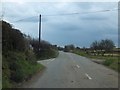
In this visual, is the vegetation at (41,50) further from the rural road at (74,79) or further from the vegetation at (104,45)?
the vegetation at (104,45)

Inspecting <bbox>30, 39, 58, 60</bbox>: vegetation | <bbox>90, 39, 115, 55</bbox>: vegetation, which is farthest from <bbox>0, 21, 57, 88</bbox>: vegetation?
<bbox>90, 39, 115, 55</bbox>: vegetation

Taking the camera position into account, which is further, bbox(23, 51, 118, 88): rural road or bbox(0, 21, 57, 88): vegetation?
bbox(23, 51, 118, 88): rural road

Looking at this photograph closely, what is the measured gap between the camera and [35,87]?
16.7 meters

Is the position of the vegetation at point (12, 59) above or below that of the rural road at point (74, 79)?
above

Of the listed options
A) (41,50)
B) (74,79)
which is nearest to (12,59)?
(74,79)

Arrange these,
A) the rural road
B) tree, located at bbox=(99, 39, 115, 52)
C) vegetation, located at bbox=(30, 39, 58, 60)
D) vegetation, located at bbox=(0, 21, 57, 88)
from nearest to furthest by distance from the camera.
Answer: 1. vegetation, located at bbox=(0, 21, 57, 88)
2. the rural road
3. vegetation, located at bbox=(30, 39, 58, 60)
4. tree, located at bbox=(99, 39, 115, 52)

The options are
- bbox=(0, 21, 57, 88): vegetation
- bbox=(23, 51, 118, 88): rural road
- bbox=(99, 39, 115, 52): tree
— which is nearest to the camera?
bbox=(0, 21, 57, 88): vegetation

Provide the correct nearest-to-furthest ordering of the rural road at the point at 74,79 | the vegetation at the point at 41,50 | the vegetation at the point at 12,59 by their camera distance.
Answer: the vegetation at the point at 12,59, the rural road at the point at 74,79, the vegetation at the point at 41,50

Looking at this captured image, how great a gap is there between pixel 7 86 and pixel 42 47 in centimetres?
4989

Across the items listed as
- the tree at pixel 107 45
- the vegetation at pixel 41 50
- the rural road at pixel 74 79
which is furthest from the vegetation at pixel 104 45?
the rural road at pixel 74 79

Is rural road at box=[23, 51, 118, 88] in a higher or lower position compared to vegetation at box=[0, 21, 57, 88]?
lower

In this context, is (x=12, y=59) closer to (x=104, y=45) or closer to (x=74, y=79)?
(x=74, y=79)

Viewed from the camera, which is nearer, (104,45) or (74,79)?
(74,79)

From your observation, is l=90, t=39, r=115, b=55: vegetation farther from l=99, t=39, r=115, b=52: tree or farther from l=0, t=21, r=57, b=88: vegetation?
l=0, t=21, r=57, b=88: vegetation
